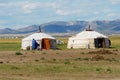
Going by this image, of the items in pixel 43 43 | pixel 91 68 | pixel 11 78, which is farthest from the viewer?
pixel 43 43

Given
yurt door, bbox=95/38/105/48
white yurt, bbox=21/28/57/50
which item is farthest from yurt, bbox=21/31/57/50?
yurt door, bbox=95/38/105/48

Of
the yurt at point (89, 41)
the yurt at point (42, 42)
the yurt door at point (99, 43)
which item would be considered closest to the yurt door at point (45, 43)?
the yurt at point (42, 42)

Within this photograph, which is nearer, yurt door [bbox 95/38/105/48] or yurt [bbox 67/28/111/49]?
yurt [bbox 67/28/111/49]

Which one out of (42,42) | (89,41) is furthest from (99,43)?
(42,42)

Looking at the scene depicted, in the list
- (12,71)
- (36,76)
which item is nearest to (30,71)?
(12,71)

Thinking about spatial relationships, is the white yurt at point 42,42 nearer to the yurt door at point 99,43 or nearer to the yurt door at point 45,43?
the yurt door at point 45,43

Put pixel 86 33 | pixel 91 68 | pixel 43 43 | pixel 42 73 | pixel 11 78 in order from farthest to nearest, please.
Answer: pixel 86 33
pixel 43 43
pixel 91 68
pixel 42 73
pixel 11 78

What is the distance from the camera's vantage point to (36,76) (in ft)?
85.9

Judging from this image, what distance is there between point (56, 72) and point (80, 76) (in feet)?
8.60

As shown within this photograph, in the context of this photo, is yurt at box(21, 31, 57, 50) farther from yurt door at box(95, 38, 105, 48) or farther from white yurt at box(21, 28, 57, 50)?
yurt door at box(95, 38, 105, 48)

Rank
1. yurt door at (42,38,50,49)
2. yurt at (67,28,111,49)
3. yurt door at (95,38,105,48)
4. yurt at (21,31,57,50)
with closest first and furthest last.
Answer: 1. yurt at (21,31,57,50)
2. yurt door at (42,38,50,49)
3. yurt at (67,28,111,49)
4. yurt door at (95,38,105,48)

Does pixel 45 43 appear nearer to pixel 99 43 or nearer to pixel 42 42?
pixel 42 42

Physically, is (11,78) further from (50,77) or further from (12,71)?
(12,71)

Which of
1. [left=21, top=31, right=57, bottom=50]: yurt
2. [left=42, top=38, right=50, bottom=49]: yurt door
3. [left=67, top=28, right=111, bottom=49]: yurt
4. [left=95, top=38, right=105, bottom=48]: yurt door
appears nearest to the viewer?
[left=21, top=31, right=57, bottom=50]: yurt
